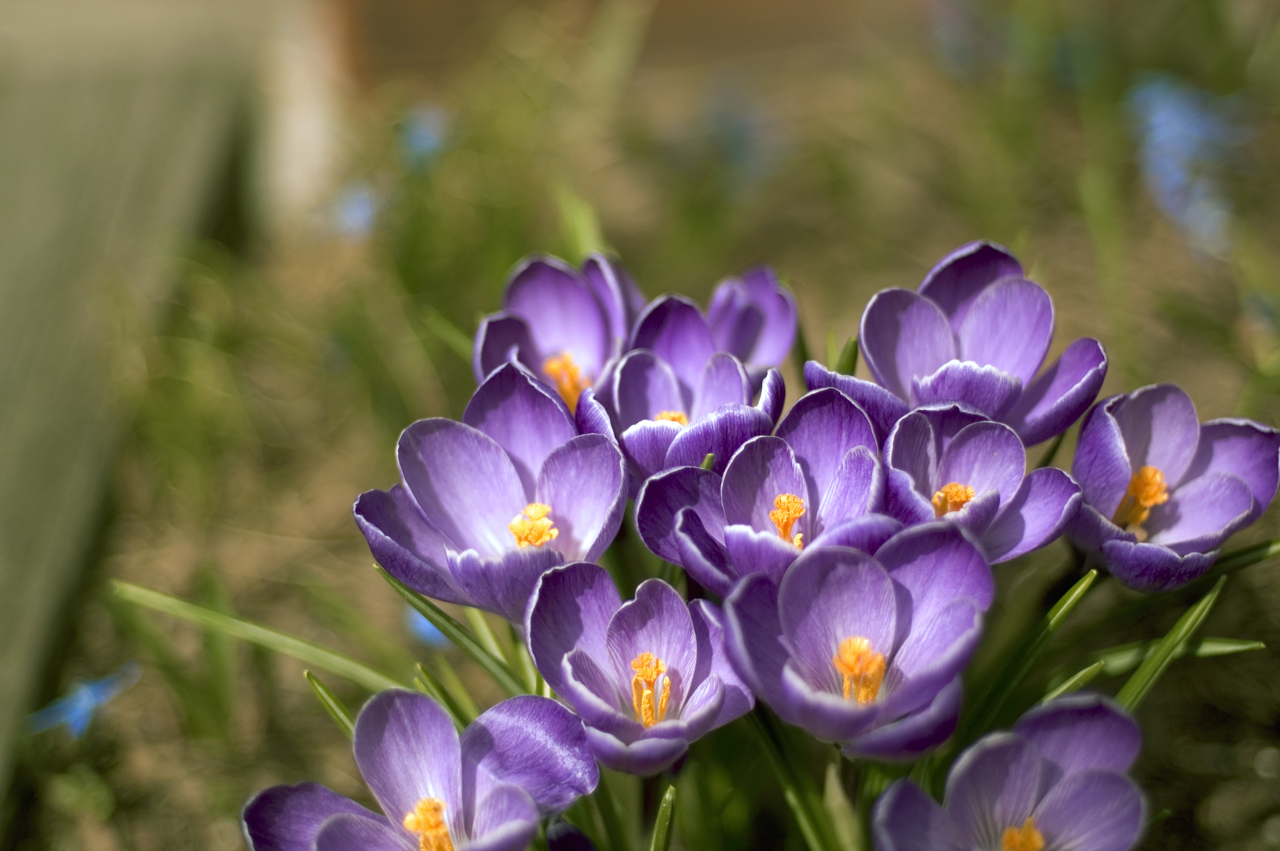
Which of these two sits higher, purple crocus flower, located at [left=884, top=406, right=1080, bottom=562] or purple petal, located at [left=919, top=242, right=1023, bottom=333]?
purple petal, located at [left=919, top=242, right=1023, bottom=333]

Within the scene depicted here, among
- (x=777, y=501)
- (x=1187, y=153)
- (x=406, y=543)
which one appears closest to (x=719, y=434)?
(x=777, y=501)

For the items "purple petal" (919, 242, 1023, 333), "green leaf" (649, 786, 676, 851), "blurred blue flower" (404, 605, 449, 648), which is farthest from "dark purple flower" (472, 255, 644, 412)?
"blurred blue flower" (404, 605, 449, 648)

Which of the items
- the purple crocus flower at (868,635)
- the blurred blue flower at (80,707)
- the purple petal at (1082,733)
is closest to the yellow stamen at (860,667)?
the purple crocus flower at (868,635)

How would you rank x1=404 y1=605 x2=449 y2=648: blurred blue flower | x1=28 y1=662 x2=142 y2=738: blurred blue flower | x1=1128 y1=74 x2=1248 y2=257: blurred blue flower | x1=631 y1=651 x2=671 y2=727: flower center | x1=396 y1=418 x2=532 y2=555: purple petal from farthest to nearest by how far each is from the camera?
x1=1128 y1=74 x2=1248 y2=257: blurred blue flower
x1=404 y1=605 x2=449 y2=648: blurred blue flower
x1=28 y1=662 x2=142 y2=738: blurred blue flower
x1=396 y1=418 x2=532 y2=555: purple petal
x1=631 y1=651 x2=671 y2=727: flower center

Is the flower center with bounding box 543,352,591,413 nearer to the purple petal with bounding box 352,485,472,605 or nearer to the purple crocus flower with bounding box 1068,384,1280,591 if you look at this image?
the purple petal with bounding box 352,485,472,605

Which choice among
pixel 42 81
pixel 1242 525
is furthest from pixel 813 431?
pixel 42 81

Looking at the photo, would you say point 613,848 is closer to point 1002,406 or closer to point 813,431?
point 813,431
